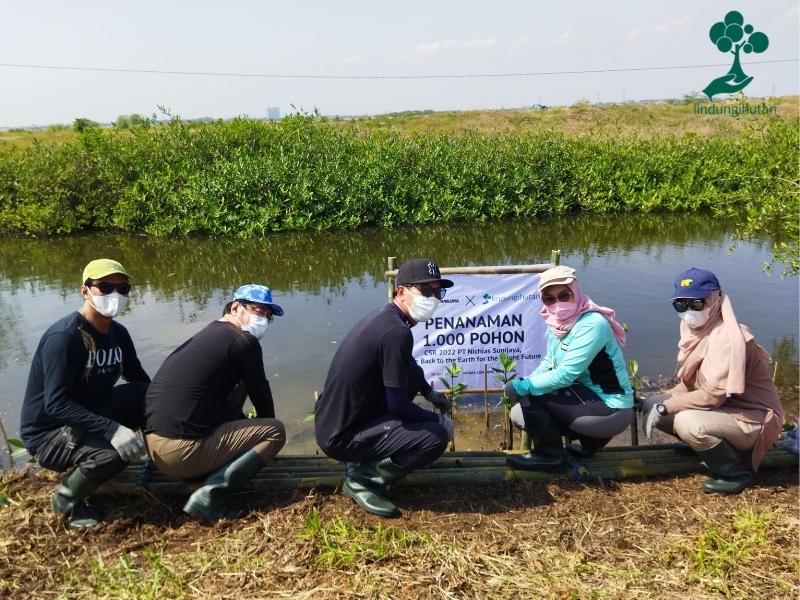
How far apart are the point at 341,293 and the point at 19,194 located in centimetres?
1182

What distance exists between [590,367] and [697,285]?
824 mm

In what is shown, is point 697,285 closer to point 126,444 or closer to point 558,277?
point 558,277

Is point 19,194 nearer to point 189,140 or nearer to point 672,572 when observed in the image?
point 189,140

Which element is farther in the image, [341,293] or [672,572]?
[341,293]

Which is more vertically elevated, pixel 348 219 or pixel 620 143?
pixel 620 143

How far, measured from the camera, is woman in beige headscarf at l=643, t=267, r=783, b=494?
3609mm

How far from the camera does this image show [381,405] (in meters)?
3.63

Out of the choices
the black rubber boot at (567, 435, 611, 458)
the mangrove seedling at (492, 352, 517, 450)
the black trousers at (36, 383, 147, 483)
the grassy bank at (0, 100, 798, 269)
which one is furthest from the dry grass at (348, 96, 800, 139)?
the black trousers at (36, 383, 147, 483)

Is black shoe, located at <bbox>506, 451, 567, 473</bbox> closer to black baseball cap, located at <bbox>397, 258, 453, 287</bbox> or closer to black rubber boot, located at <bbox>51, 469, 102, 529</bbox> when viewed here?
black baseball cap, located at <bbox>397, 258, 453, 287</bbox>

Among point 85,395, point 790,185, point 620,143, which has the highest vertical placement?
point 620,143

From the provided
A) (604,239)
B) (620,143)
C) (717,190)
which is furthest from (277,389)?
(620,143)

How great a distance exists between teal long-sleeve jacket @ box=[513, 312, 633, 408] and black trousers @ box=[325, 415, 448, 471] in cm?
78

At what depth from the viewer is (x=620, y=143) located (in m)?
22.4

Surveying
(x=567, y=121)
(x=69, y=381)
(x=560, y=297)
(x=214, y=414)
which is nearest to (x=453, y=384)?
(x=560, y=297)
